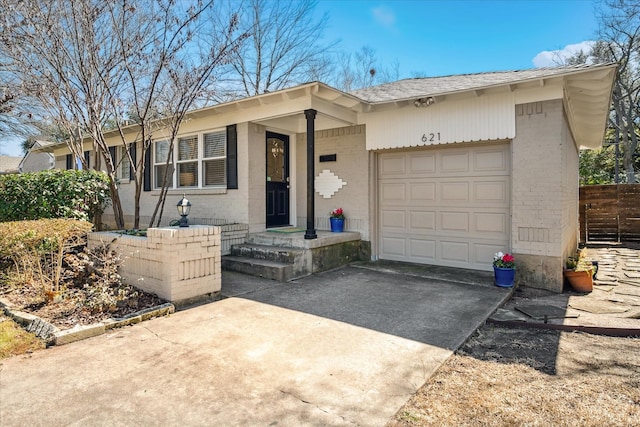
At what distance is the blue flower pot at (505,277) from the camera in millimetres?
5586

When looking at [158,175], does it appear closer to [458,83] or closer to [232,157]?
[232,157]

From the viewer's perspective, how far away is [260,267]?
6.20 meters

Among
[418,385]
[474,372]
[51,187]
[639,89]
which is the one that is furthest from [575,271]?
[639,89]

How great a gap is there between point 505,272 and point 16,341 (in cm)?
601

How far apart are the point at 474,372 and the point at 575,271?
12.7ft

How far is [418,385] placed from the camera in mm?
2725

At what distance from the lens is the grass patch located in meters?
3.29

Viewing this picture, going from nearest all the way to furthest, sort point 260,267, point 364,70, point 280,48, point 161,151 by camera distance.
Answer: point 260,267 → point 161,151 → point 280,48 → point 364,70

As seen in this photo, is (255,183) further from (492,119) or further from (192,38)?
(492,119)

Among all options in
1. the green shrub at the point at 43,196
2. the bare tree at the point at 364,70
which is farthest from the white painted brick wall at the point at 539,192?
the bare tree at the point at 364,70

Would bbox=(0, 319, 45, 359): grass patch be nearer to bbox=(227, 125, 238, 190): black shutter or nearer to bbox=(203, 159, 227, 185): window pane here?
bbox=(227, 125, 238, 190): black shutter

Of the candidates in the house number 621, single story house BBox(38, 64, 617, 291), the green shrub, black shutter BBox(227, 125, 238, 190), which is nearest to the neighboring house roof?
single story house BBox(38, 64, 617, 291)

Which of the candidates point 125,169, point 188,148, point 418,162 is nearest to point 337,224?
point 418,162

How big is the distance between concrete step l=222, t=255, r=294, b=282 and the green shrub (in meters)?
2.53
